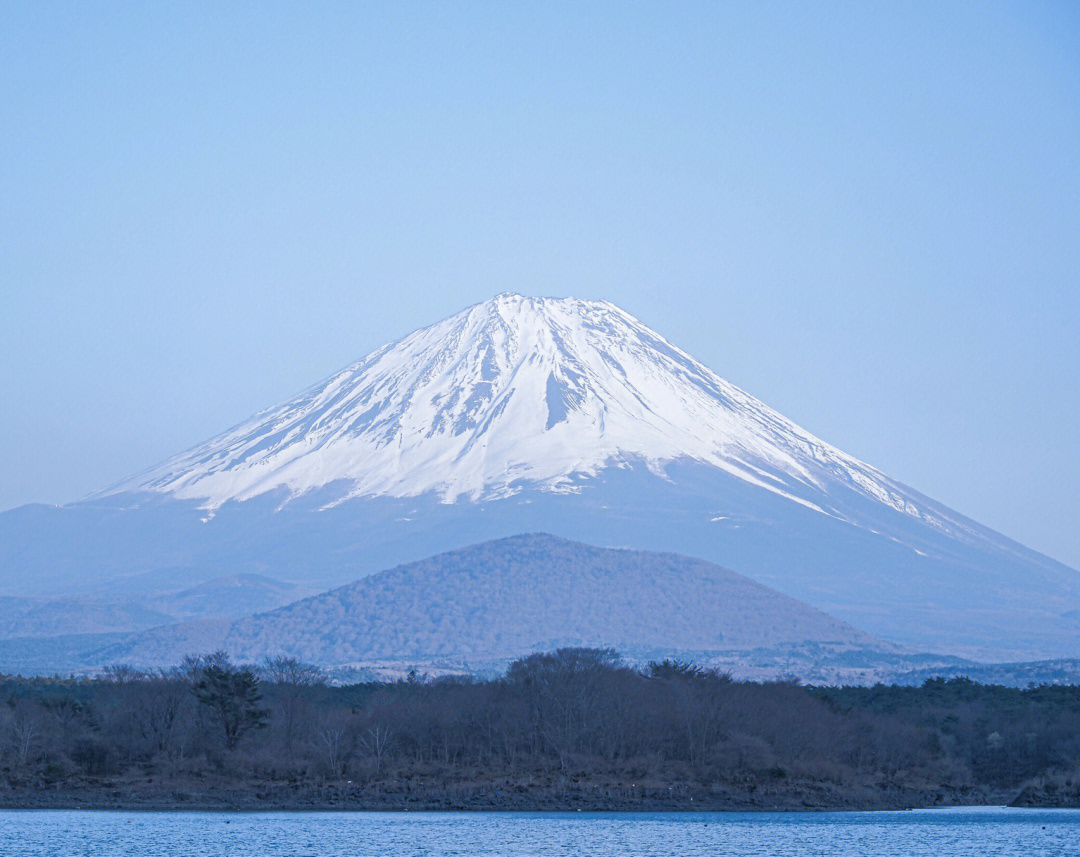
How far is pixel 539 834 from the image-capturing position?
52.2 meters

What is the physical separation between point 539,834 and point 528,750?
49.5 ft

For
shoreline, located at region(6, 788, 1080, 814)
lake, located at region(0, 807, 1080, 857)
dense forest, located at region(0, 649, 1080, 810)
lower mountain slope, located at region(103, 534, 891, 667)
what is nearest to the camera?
lake, located at region(0, 807, 1080, 857)

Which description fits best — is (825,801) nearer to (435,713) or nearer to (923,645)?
(435,713)

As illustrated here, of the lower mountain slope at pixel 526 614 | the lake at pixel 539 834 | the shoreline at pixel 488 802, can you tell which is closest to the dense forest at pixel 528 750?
the shoreline at pixel 488 802

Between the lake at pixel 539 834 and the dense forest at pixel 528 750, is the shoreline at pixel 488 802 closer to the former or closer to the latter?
the dense forest at pixel 528 750

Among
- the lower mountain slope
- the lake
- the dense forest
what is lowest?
the lake

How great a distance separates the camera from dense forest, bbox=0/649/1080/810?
6216 cm

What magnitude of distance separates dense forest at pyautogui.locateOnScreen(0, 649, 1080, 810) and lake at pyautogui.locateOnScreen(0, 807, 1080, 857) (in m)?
3.20

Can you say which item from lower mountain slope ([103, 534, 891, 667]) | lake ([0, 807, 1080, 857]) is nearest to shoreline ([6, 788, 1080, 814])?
lake ([0, 807, 1080, 857])

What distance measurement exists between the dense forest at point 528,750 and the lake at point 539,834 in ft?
10.5

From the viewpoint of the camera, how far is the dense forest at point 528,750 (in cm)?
6216

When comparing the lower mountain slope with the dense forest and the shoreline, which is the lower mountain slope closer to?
the dense forest

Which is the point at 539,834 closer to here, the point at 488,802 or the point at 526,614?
the point at 488,802

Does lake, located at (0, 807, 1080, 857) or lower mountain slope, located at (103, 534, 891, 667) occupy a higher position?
lower mountain slope, located at (103, 534, 891, 667)
